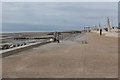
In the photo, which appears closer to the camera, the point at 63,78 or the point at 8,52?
the point at 63,78

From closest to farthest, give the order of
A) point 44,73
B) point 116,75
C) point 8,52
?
point 116,75 → point 44,73 → point 8,52

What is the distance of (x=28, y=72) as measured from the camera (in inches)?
167

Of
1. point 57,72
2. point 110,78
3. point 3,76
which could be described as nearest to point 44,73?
point 57,72

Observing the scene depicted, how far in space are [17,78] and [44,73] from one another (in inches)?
32.0

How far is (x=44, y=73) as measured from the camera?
4.15 meters

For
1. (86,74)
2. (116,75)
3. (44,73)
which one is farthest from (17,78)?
(116,75)

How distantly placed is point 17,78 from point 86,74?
1.93m

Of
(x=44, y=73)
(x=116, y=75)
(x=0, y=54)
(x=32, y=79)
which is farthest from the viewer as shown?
(x=0, y=54)

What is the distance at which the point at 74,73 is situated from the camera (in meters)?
4.12

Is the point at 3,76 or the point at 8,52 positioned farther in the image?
the point at 8,52

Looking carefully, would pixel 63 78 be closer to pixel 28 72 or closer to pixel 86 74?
pixel 86 74

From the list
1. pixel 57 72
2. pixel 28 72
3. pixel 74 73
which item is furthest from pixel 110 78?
pixel 28 72

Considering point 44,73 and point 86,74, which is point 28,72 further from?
point 86,74

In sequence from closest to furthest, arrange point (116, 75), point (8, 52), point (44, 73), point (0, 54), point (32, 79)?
point (32, 79)
point (116, 75)
point (44, 73)
point (0, 54)
point (8, 52)
